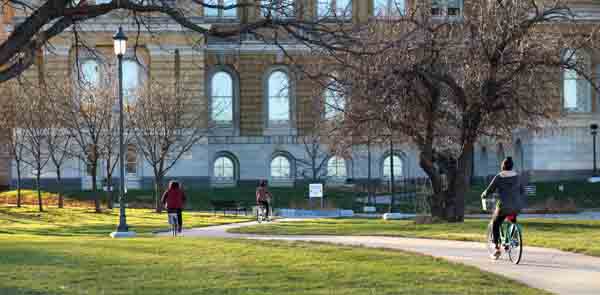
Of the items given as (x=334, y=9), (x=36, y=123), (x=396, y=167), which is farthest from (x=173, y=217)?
(x=396, y=167)

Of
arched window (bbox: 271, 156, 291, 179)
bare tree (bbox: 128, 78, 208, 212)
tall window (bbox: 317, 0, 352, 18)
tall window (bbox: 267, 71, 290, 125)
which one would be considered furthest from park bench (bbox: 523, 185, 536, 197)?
tall window (bbox: 267, 71, 290, 125)

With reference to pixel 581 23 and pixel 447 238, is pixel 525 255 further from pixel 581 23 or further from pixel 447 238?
pixel 581 23

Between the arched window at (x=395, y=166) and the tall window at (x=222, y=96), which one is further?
the tall window at (x=222, y=96)

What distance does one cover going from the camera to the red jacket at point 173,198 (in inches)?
1091

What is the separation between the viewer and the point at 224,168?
6456 centimetres

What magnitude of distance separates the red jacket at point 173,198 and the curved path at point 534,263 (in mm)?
6259

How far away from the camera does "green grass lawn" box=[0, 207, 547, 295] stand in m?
13.1

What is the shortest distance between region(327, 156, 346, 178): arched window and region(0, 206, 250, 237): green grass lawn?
57.2 feet

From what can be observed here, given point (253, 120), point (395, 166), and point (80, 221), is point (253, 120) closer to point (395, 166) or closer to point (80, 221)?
point (395, 166)

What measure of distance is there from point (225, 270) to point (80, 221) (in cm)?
2634

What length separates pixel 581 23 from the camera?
186 ft

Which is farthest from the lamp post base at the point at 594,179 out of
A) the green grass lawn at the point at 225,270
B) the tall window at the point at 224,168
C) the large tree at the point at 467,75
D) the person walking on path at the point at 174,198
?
the green grass lawn at the point at 225,270

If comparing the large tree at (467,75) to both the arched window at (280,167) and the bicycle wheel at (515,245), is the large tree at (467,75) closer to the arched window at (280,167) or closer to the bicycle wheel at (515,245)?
the bicycle wheel at (515,245)

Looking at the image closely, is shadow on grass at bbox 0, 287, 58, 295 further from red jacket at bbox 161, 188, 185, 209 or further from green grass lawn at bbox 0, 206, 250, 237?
green grass lawn at bbox 0, 206, 250, 237
